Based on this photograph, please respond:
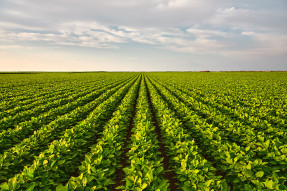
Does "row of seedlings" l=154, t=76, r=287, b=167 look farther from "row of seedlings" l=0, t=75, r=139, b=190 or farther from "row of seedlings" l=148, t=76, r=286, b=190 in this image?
"row of seedlings" l=0, t=75, r=139, b=190

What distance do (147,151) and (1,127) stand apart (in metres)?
8.59

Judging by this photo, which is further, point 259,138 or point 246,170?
point 259,138

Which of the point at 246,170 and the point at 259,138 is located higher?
the point at 259,138

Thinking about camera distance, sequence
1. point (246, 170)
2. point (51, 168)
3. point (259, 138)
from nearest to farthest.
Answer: point (246, 170), point (51, 168), point (259, 138)

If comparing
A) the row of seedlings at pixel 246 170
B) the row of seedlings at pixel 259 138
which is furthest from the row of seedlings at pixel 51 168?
the row of seedlings at pixel 259 138

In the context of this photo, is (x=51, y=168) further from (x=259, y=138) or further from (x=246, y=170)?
(x=259, y=138)

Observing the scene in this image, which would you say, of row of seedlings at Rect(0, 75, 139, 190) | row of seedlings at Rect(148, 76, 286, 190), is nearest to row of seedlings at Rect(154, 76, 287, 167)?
row of seedlings at Rect(148, 76, 286, 190)

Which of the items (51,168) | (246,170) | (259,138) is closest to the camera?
(246,170)

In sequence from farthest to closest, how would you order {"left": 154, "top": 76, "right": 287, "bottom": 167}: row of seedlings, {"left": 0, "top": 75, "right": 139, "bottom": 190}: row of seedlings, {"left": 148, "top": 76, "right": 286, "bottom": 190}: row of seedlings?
{"left": 154, "top": 76, "right": 287, "bottom": 167}: row of seedlings, {"left": 0, "top": 75, "right": 139, "bottom": 190}: row of seedlings, {"left": 148, "top": 76, "right": 286, "bottom": 190}: row of seedlings

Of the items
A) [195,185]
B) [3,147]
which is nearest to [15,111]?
[3,147]

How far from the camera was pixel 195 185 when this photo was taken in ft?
10.3

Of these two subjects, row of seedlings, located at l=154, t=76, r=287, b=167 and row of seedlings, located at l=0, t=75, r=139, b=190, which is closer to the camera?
row of seedlings, located at l=0, t=75, r=139, b=190

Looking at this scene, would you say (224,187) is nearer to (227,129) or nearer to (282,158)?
(282,158)

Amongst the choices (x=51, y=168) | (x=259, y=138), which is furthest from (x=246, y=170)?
(x=51, y=168)
